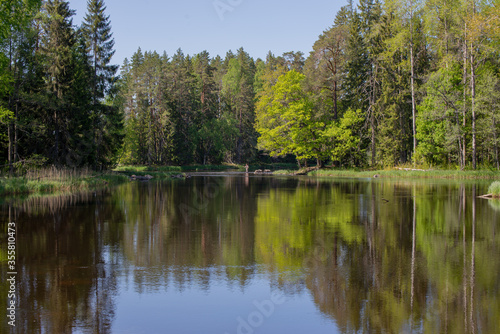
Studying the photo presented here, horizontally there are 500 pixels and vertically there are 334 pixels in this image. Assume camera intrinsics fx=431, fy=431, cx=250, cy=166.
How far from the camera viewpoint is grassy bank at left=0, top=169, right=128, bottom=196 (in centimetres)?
2512

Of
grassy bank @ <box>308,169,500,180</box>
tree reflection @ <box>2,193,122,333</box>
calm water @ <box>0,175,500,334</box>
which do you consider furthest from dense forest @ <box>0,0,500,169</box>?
calm water @ <box>0,175,500,334</box>

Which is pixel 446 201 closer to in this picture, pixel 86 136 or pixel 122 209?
pixel 122 209

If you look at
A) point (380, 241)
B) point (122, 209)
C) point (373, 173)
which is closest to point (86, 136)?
point (122, 209)

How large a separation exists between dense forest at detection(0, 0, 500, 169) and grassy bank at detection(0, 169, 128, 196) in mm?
2950

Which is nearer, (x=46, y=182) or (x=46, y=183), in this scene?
(x=46, y=183)

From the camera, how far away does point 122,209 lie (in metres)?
19.6

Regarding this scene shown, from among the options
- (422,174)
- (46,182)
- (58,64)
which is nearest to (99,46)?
(58,64)

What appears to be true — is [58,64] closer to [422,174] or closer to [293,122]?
[293,122]

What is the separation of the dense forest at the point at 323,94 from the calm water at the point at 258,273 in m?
20.0

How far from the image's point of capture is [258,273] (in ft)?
29.0

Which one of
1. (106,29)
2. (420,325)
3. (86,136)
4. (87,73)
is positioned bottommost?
(420,325)

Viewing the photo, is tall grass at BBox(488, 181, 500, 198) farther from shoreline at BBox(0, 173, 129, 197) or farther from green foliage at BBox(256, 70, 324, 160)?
green foliage at BBox(256, 70, 324, 160)

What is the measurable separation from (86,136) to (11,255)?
30.0 metres

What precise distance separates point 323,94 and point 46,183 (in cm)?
4057
